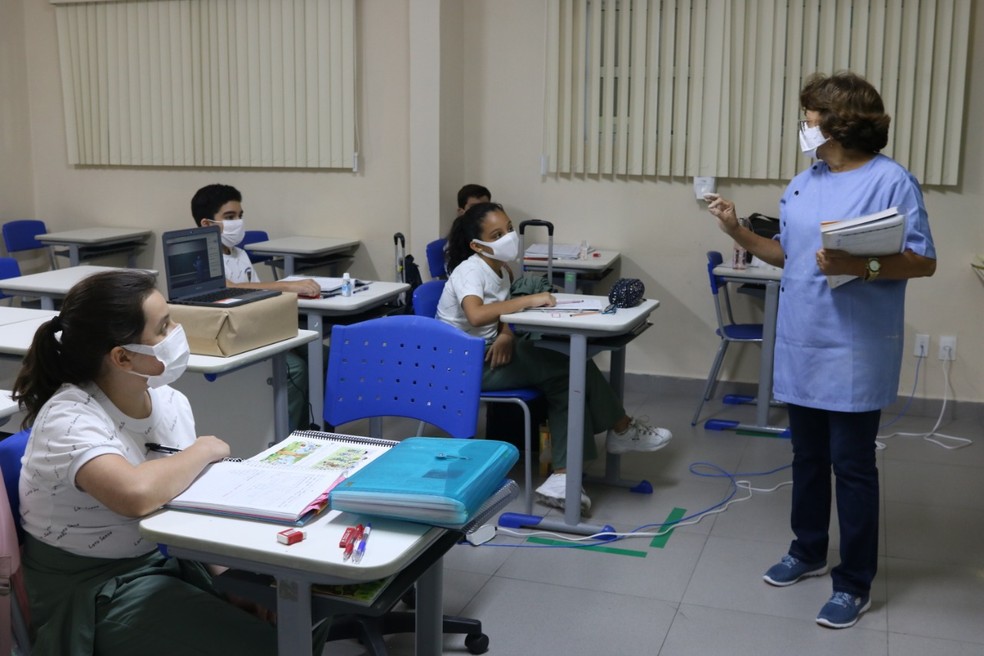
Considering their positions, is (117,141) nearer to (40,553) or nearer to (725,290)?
(725,290)

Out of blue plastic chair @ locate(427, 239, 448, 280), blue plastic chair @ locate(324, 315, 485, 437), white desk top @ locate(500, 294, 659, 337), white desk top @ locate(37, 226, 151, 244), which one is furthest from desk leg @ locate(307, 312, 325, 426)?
white desk top @ locate(37, 226, 151, 244)

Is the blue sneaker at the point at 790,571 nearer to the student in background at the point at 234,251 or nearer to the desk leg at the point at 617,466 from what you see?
the desk leg at the point at 617,466

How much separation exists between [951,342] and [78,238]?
511cm

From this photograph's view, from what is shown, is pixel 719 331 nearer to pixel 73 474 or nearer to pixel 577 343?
pixel 577 343

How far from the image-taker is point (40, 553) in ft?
5.73

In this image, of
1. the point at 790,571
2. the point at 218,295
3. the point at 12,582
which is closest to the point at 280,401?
the point at 218,295

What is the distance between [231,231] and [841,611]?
2824mm

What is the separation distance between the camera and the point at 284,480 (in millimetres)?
1735

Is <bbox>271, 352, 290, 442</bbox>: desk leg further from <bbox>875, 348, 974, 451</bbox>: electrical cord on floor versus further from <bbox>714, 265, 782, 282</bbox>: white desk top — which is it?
<bbox>875, 348, 974, 451</bbox>: electrical cord on floor

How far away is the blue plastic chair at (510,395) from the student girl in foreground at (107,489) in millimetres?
1795

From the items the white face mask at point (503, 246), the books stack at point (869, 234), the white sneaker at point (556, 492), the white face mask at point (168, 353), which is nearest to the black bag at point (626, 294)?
the white face mask at point (503, 246)

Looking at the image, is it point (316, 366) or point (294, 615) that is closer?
point (294, 615)

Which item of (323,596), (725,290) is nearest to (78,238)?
(725,290)

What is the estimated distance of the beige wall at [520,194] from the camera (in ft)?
16.9
